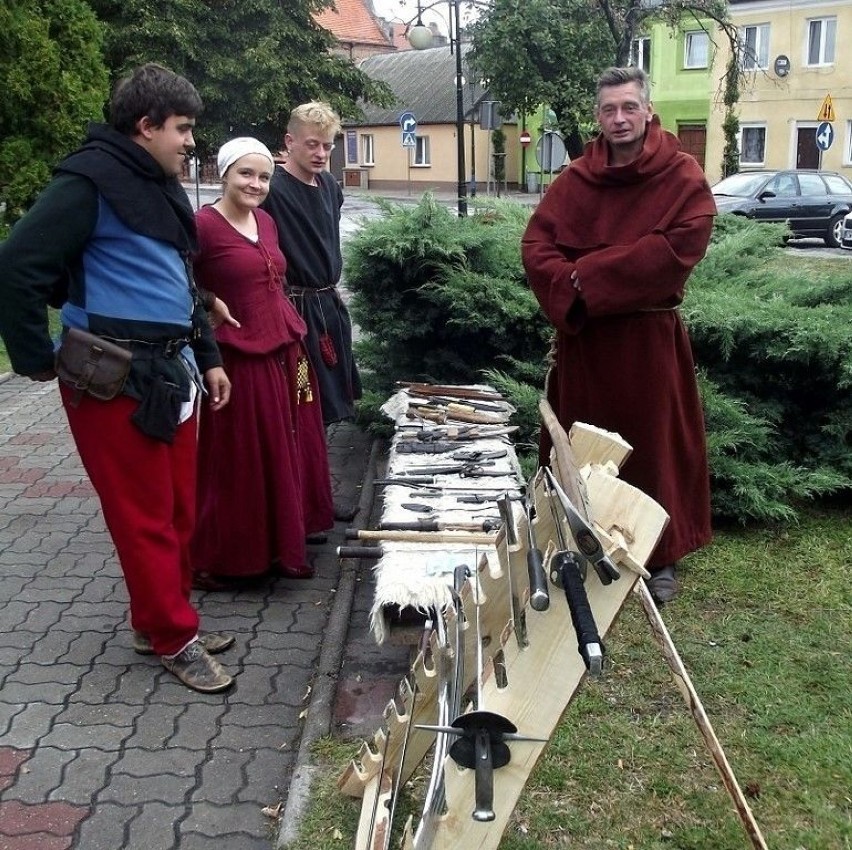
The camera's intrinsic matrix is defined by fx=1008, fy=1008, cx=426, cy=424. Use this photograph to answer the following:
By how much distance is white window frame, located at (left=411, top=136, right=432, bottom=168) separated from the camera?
45781mm

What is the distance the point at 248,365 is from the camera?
4.17 m

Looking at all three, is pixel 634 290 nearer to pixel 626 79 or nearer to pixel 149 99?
pixel 626 79

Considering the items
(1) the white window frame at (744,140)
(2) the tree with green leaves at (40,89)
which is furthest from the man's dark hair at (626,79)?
(1) the white window frame at (744,140)

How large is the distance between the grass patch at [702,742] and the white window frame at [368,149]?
46196 mm

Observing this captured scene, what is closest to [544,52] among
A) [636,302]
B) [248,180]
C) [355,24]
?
[248,180]

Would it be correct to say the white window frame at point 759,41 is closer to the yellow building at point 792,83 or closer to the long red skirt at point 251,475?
the yellow building at point 792,83

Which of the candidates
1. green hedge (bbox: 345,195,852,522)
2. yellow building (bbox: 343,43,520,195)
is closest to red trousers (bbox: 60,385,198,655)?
green hedge (bbox: 345,195,852,522)

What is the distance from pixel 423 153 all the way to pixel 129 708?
1766 inches

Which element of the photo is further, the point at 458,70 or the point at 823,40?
the point at 823,40

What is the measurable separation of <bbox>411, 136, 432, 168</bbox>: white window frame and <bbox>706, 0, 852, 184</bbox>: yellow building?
15.0 metres

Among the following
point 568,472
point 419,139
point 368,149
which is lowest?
point 568,472

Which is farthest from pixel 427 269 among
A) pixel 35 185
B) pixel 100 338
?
pixel 35 185

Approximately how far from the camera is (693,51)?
116 feet

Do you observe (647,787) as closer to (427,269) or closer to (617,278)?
(617,278)
